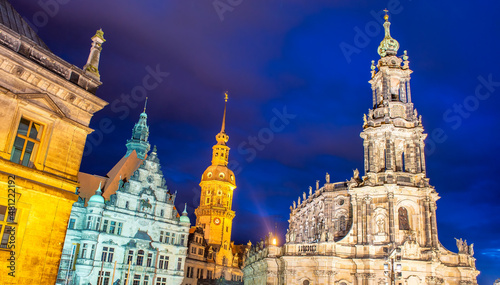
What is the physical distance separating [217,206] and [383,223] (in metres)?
40.1

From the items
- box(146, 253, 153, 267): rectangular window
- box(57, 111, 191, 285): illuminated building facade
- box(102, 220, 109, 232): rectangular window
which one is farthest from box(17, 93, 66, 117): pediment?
box(146, 253, 153, 267): rectangular window

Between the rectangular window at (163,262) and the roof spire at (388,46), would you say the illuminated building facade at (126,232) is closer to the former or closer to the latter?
the rectangular window at (163,262)

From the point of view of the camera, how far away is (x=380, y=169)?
47531 millimetres

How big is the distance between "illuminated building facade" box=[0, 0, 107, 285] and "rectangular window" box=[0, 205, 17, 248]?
0.11ft

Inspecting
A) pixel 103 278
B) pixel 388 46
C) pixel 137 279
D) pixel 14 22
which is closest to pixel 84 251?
pixel 103 278

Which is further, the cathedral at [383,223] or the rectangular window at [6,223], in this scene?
the cathedral at [383,223]

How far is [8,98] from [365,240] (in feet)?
126

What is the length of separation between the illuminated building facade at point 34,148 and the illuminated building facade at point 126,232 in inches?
990

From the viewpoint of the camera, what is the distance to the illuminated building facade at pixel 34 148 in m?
15.4

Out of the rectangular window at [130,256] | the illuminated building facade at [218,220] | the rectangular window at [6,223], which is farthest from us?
the illuminated building facade at [218,220]

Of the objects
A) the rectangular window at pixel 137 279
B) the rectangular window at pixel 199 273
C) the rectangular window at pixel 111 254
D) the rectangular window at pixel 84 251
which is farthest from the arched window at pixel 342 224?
the rectangular window at pixel 84 251

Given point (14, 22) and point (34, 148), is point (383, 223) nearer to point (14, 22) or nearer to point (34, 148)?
point (34, 148)

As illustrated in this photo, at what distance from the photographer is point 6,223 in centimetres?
1527

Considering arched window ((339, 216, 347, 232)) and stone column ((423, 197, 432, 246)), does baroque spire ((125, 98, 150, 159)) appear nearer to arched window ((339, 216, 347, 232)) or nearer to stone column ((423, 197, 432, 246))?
arched window ((339, 216, 347, 232))
